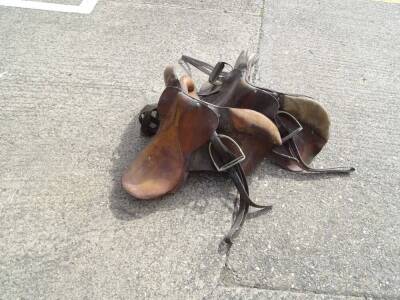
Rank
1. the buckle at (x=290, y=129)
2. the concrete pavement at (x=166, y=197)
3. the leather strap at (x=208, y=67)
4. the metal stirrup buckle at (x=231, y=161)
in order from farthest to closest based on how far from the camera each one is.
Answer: the leather strap at (x=208, y=67), the buckle at (x=290, y=129), the metal stirrup buckle at (x=231, y=161), the concrete pavement at (x=166, y=197)

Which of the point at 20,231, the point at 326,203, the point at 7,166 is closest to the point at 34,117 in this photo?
the point at 7,166

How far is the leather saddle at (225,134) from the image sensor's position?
2.08 meters

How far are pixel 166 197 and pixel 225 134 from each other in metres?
0.45

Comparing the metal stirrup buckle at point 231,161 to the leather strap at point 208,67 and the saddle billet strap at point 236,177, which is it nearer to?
the saddle billet strap at point 236,177

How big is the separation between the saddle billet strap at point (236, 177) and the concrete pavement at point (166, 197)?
0.06 meters

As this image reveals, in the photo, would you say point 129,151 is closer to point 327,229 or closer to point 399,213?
point 327,229

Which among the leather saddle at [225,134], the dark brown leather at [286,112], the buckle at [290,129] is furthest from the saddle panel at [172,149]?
the buckle at [290,129]

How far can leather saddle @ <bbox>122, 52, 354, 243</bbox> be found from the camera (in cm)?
208

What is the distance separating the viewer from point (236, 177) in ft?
6.90

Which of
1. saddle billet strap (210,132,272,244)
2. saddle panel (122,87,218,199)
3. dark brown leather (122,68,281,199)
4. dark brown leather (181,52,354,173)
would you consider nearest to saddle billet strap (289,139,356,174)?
dark brown leather (181,52,354,173)

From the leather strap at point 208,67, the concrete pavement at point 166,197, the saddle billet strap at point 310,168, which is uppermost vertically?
the leather strap at point 208,67

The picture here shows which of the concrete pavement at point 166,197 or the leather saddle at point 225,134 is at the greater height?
the leather saddle at point 225,134

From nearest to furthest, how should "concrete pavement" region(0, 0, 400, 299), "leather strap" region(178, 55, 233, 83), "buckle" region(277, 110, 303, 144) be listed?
"concrete pavement" region(0, 0, 400, 299), "buckle" region(277, 110, 303, 144), "leather strap" region(178, 55, 233, 83)

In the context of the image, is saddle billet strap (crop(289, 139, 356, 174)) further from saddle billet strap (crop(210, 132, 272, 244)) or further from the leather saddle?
saddle billet strap (crop(210, 132, 272, 244))
